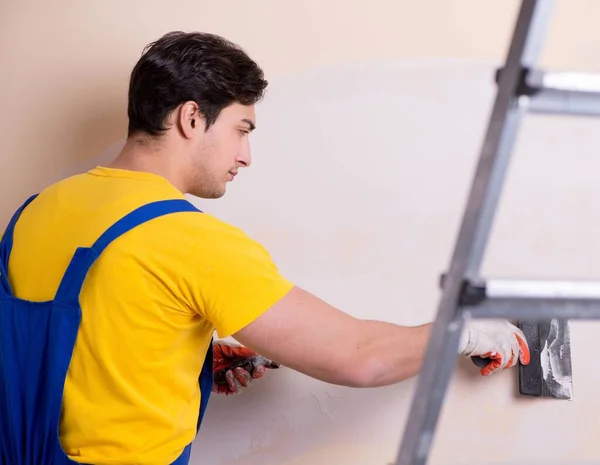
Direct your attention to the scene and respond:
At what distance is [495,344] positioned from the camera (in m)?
1.33

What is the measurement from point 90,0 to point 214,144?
0.61m

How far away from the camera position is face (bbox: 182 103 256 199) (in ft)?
4.00

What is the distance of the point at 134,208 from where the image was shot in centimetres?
105

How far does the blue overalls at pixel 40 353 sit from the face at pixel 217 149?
156 mm

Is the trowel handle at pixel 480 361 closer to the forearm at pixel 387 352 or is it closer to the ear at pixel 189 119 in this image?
the forearm at pixel 387 352

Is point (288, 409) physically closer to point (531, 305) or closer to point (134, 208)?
point (134, 208)

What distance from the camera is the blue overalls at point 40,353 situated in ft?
3.43

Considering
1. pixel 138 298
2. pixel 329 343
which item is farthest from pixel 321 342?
pixel 138 298

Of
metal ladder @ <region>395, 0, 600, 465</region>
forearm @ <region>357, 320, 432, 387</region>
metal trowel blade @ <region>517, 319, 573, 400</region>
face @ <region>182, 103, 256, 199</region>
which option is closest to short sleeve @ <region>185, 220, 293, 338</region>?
forearm @ <region>357, 320, 432, 387</region>

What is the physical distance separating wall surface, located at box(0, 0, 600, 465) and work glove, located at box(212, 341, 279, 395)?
0.10 metres

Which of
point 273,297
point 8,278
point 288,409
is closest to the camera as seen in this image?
point 273,297

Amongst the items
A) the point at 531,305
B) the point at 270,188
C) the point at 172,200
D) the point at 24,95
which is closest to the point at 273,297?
the point at 172,200

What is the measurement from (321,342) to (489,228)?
0.50 m

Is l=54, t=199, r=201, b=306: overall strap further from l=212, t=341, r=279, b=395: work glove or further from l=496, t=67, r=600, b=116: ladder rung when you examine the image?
l=496, t=67, r=600, b=116: ladder rung
